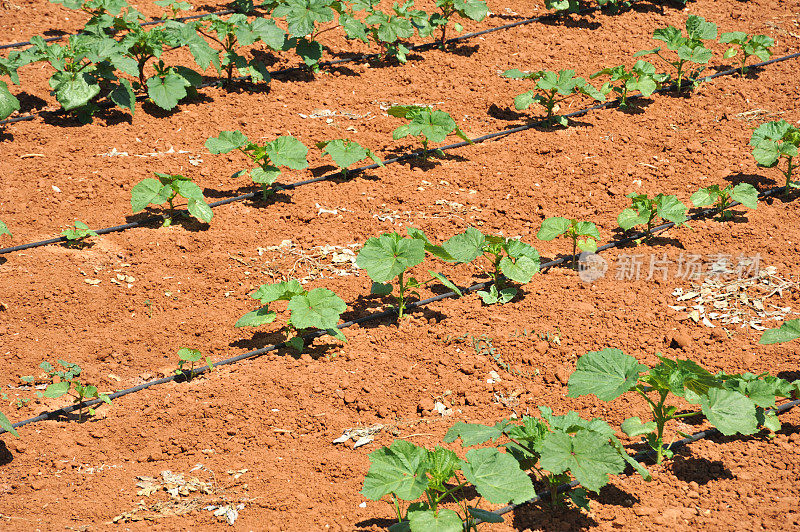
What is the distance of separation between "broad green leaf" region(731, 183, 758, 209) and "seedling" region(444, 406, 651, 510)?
2.40m

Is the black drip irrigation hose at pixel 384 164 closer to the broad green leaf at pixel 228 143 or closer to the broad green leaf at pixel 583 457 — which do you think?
the broad green leaf at pixel 228 143

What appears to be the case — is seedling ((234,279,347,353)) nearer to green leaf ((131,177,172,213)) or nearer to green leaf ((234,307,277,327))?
green leaf ((234,307,277,327))

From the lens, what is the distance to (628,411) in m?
3.25

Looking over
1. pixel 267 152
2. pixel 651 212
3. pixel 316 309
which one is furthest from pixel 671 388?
pixel 267 152

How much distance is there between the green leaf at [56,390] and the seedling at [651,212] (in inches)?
126

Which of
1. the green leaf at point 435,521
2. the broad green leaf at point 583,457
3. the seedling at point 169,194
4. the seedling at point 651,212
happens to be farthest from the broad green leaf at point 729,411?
the seedling at point 169,194

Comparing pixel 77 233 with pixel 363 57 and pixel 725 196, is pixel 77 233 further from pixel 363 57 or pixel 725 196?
pixel 725 196

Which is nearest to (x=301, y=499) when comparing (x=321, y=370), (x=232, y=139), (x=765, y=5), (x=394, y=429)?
(x=394, y=429)

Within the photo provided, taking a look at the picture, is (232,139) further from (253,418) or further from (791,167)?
(791,167)

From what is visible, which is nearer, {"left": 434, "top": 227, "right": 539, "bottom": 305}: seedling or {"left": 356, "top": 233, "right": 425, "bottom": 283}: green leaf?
{"left": 356, "top": 233, "right": 425, "bottom": 283}: green leaf

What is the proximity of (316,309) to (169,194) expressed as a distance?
1432mm

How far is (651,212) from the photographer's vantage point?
4.31 meters

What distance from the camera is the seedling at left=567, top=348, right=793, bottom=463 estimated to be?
2.81m

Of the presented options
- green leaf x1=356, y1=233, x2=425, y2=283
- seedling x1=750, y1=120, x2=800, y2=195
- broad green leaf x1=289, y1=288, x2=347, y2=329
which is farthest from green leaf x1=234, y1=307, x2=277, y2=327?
seedling x1=750, y1=120, x2=800, y2=195
